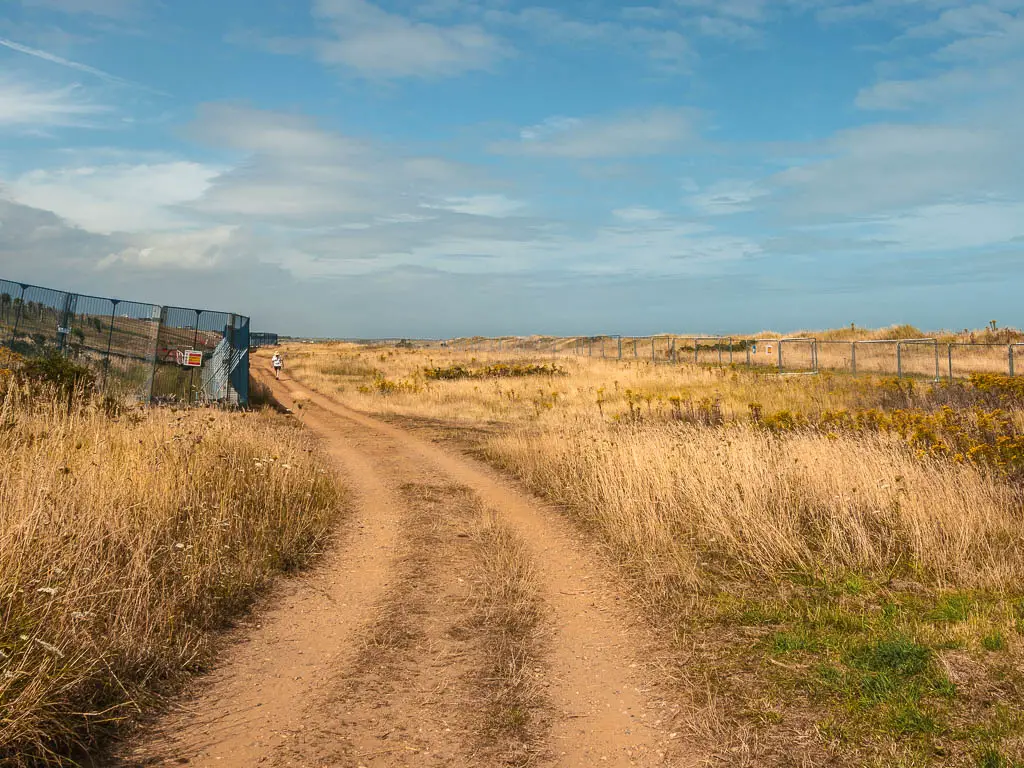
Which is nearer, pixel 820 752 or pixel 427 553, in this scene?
pixel 820 752

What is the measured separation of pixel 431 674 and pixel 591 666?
1.22 m

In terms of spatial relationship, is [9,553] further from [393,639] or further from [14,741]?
[393,639]

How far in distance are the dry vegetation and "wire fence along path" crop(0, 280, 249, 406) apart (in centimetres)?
1044

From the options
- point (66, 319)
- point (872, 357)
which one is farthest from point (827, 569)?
point (872, 357)

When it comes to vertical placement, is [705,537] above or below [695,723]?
above

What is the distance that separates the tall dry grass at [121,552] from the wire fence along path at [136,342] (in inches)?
279

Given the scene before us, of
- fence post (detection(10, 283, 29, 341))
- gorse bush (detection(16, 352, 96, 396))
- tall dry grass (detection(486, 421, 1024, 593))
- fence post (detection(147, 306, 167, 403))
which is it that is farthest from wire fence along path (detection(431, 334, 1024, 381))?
fence post (detection(10, 283, 29, 341))

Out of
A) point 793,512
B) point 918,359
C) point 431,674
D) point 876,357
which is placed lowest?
point 431,674

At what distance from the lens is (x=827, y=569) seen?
687 cm

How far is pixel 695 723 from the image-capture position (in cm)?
450

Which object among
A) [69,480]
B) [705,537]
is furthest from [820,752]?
[69,480]

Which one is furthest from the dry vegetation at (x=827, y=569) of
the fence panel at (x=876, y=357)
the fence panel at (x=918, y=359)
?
the fence panel at (x=876, y=357)

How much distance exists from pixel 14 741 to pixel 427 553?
4.85m

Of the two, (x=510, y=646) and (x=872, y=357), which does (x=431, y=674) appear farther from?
(x=872, y=357)
